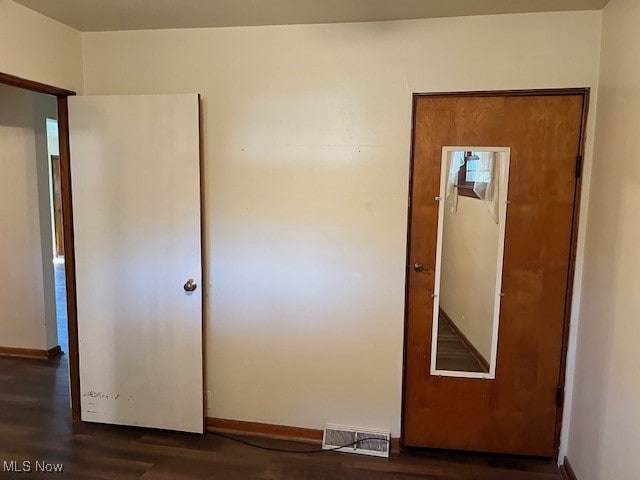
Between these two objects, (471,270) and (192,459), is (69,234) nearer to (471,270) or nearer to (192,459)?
(192,459)

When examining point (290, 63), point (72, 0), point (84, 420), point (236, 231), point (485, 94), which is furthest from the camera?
point (84, 420)

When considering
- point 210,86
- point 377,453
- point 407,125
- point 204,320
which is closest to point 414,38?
point 407,125

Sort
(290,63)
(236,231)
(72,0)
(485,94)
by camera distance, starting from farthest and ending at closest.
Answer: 1. (236,231)
2. (290,63)
3. (485,94)
4. (72,0)

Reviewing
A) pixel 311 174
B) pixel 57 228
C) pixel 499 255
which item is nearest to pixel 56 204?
pixel 57 228

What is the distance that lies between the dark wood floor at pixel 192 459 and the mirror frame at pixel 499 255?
0.49m

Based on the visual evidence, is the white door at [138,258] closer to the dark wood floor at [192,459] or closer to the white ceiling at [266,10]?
the dark wood floor at [192,459]

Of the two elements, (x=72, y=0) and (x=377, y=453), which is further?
(x=377, y=453)

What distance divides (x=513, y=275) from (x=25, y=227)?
3.81 m

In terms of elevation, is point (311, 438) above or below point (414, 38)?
below

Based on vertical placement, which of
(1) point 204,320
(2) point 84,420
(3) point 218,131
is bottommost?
(2) point 84,420

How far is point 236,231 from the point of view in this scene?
104 inches

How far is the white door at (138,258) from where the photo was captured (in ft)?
8.32

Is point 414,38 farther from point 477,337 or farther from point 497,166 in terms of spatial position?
point 477,337

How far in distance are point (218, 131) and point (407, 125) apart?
107cm
